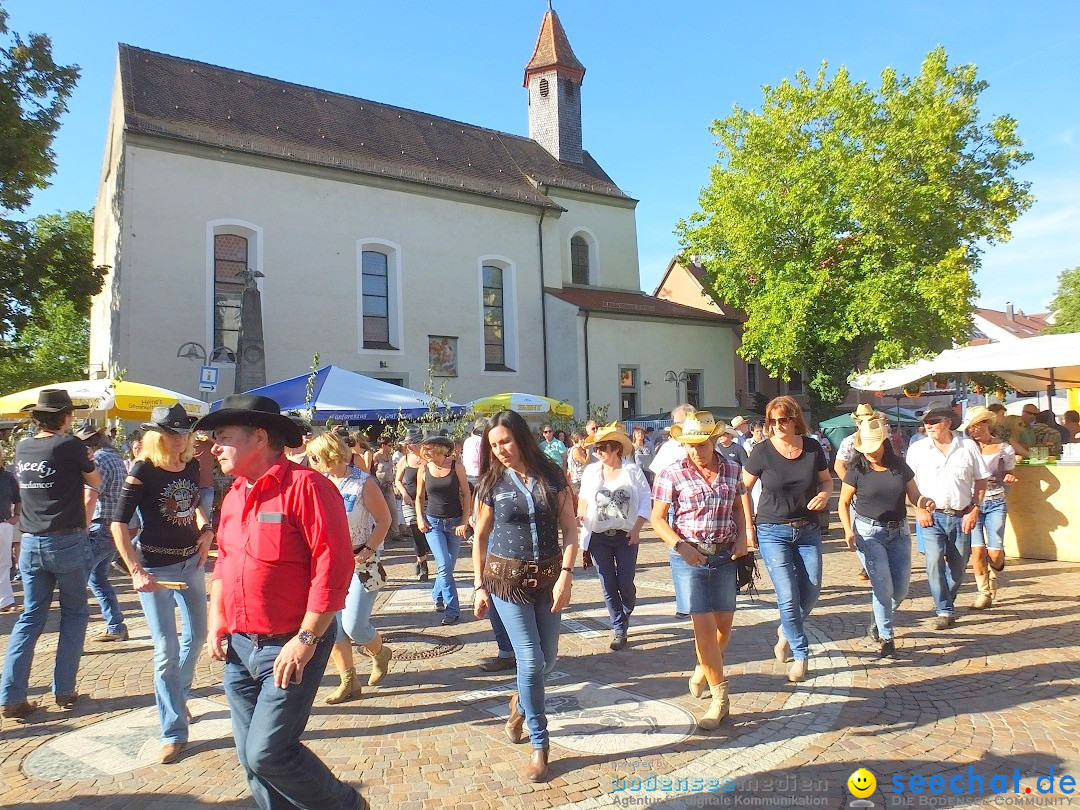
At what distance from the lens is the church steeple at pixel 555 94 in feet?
113

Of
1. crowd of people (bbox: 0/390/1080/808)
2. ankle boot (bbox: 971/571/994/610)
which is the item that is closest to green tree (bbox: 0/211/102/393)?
crowd of people (bbox: 0/390/1080/808)

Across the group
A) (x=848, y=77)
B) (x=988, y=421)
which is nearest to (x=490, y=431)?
(x=988, y=421)

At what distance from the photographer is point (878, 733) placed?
4.28 metres

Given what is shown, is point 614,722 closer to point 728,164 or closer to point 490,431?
point 490,431

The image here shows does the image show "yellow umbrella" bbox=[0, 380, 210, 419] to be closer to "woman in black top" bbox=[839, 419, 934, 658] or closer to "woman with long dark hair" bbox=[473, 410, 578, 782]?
"woman with long dark hair" bbox=[473, 410, 578, 782]

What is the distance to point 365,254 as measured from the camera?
25703 mm

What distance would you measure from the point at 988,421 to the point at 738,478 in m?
4.10

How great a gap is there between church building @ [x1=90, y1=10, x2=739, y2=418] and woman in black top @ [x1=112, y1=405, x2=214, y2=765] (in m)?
16.6

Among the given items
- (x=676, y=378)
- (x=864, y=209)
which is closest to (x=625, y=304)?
(x=676, y=378)

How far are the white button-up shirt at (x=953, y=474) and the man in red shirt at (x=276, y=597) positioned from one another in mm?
5311

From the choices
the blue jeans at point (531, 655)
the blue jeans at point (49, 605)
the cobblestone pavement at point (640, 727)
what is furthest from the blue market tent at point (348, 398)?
the blue jeans at point (531, 655)

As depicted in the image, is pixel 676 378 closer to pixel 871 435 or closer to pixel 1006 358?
pixel 1006 358

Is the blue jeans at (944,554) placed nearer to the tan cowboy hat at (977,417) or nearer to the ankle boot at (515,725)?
the tan cowboy hat at (977,417)

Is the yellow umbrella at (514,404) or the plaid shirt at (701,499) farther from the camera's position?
the yellow umbrella at (514,404)
